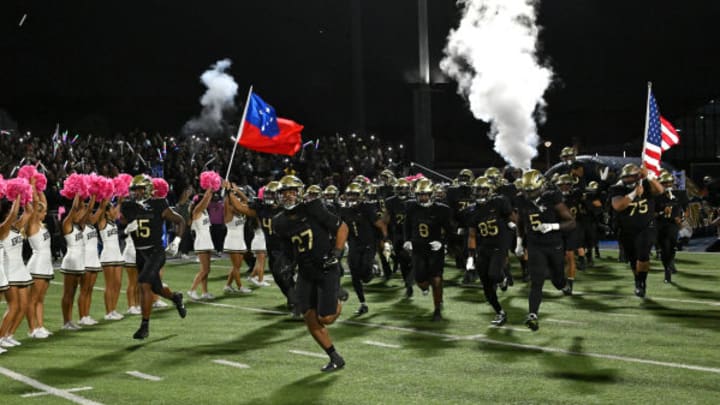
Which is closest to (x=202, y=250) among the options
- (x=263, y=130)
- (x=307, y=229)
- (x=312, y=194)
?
(x=263, y=130)

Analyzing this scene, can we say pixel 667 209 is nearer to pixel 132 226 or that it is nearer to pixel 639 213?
pixel 639 213

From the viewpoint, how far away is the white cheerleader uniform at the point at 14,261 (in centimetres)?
1026

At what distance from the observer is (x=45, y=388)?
836cm

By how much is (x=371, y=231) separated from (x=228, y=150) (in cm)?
1688

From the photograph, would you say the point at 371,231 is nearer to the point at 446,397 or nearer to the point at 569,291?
the point at 569,291

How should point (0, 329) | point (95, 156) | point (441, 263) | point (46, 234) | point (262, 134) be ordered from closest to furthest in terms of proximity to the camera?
point (0, 329) → point (46, 234) → point (441, 263) → point (262, 134) → point (95, 156)

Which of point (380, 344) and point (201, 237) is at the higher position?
point (201, 237)

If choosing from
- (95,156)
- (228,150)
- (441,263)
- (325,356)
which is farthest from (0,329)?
(228,150)

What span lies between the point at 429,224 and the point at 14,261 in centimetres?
530

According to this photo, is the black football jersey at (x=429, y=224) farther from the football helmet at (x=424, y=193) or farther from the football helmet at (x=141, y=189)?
the football helmet at (x=141, y=189)

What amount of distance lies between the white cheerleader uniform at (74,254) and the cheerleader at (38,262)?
0.60 meters

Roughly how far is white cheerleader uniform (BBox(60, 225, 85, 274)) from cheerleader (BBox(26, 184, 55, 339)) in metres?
0.60

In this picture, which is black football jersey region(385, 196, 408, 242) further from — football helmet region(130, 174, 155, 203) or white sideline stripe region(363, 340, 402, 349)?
white sideline stripe region(363, 340, 402, 349)

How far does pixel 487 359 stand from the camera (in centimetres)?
920
